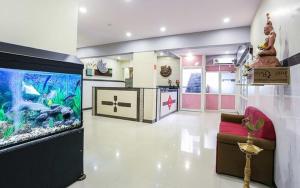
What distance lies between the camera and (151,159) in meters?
3.02

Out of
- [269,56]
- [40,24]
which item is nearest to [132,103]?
[40,24]

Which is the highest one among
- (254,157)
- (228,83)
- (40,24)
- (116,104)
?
(40,24)

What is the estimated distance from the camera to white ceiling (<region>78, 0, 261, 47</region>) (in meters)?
3.69

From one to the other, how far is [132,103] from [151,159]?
3.41 metres

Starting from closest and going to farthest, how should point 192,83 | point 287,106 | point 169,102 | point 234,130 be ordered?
point 287,106, point 234,130, point 169,102, point 192,83

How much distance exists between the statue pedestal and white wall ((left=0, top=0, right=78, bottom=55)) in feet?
7.76

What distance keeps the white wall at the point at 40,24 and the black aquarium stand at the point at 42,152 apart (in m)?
0.17

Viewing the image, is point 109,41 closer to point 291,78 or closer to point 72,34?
point 72,34

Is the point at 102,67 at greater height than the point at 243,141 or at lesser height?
greater

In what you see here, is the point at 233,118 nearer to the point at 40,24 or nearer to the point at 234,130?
the point at 234,130

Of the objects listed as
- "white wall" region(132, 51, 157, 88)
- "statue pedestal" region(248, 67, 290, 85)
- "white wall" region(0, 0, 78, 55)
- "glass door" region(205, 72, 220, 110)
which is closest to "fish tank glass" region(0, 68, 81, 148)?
"white wall" region(0, 0, 78, 55)

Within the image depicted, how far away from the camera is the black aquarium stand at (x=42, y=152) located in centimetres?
154

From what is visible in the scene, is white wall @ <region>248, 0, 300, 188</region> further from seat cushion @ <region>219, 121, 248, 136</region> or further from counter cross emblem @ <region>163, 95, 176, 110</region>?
counter cross emblem @ <region>163, 95, 176, 110</region>

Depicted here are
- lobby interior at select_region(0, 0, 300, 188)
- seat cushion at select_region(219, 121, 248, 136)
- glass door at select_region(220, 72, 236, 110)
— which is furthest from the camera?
glass door at select_region(220, 72, 236, 110)
